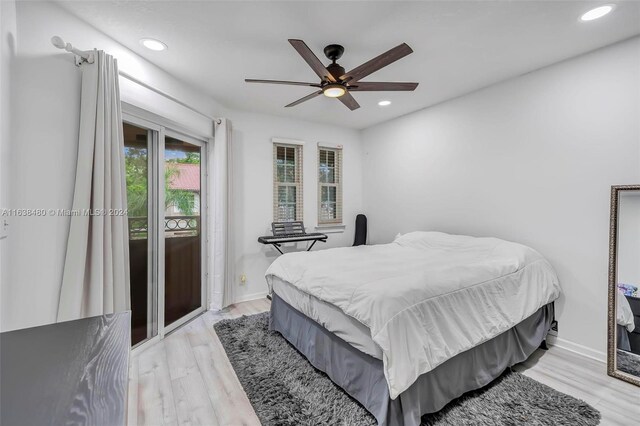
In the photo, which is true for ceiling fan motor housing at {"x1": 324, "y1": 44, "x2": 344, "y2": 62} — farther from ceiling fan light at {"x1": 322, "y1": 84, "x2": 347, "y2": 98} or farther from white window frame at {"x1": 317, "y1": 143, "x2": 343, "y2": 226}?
white window frame at {"x1": 317, "y1": 143, "x2": 343, "y2": 226}

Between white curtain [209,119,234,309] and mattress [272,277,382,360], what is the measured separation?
1.33m

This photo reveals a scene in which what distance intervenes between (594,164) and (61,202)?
4.21 metres

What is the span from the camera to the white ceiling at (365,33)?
1928mm

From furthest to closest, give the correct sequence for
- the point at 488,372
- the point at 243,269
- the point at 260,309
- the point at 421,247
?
the point at 243,269 < the point at 260,309 < the point at 421,247 < the point at 488,372

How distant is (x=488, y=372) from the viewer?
204 cm

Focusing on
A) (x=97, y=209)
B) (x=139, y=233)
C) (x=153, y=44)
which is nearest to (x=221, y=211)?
(x=139, y=233)

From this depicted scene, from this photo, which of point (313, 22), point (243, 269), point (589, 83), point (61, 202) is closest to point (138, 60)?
point (61, 202)

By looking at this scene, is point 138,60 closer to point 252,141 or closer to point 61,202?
point 61,202

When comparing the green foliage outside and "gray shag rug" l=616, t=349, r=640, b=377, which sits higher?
the green foliage outside

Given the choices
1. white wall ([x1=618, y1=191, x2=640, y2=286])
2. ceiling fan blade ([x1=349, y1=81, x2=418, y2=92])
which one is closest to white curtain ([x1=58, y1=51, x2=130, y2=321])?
ceiling fan blade ([x1=349, y1=81, x2=418, y2=92])

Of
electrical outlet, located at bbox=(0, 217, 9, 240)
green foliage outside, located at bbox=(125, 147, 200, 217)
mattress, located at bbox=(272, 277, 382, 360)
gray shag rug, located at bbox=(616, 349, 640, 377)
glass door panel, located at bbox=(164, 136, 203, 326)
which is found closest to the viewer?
electrical outlet, located at bbox=(0, 217, 9, 240)

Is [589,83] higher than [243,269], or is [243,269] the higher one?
[589,83]

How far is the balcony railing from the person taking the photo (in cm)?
264

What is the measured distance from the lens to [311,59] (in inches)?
77.4
